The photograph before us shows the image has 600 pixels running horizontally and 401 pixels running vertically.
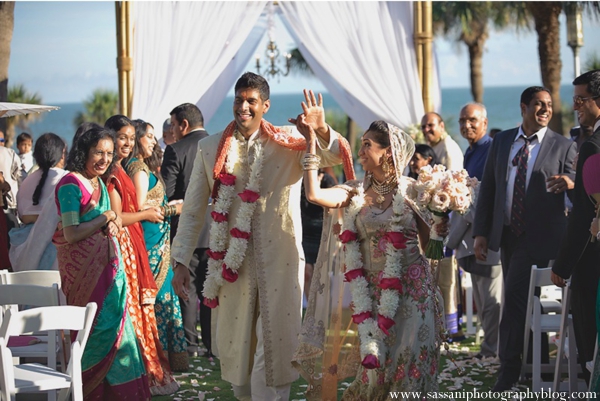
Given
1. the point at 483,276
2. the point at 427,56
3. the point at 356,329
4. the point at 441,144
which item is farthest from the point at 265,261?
the point at 427,56

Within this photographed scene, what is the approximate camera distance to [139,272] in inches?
267

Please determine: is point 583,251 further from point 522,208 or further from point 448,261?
point 448,261

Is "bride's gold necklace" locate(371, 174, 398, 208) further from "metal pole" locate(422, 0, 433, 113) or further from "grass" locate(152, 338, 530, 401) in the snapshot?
"metal pole" locate(422, 0, 433, 113)

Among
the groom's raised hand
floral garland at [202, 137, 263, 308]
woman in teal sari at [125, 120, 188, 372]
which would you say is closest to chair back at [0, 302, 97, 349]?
floral garland at [202, 137, 263, 308]

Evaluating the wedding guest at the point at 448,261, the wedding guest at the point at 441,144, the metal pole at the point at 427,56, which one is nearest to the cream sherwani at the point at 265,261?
the wedding guest at the point at 448,261

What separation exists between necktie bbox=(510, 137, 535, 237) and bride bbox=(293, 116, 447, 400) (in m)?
1.40

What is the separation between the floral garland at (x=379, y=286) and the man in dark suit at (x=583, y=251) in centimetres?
99

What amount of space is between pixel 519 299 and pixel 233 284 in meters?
2.12

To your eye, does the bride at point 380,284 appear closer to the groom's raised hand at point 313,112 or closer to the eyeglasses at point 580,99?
the groom's raised hand at point 313,112

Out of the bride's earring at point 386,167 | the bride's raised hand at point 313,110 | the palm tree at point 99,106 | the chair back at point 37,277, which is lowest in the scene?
the chair back at point 37,277

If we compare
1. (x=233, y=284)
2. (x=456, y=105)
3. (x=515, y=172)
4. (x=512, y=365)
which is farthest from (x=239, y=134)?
(x=456, y=105)

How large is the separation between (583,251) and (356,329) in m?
1.43

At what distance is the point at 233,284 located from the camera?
5832 millimetres

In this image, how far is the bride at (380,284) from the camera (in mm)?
5250
